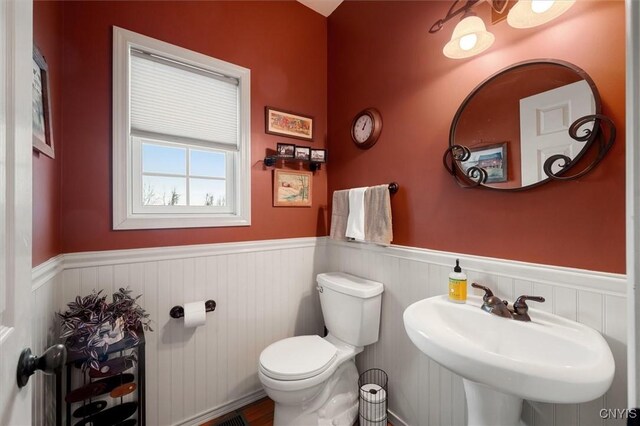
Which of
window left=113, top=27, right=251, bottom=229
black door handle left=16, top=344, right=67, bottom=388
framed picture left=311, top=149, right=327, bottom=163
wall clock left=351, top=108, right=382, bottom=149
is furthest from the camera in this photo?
framed picture left=311, top=149, right=327, bottom=163

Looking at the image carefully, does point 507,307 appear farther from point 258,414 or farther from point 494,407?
point 258,414

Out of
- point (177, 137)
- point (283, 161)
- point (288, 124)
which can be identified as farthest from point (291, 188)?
point (177, 137)

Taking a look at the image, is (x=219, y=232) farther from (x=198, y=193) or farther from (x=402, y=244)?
(x=402, y=244)

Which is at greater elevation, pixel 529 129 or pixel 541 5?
pixel 541 5

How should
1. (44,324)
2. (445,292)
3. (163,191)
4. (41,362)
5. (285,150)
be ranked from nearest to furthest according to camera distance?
(41,362) < (44,324) < (445,292) < (163,191) < (285,150)

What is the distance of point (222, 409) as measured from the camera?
1.64m

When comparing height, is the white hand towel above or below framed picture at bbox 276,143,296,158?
below

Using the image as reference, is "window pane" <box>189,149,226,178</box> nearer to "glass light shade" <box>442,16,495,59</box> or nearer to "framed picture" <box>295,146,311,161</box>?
"framed picture" <box>295,146,311,161</box>

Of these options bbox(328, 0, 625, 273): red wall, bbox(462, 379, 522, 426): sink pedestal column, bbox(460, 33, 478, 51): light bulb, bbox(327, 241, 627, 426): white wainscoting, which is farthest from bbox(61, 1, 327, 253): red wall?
bbox(462, 379, 522, 426): sink pedestal column

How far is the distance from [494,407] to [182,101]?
2115 mm

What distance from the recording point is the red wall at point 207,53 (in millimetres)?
1262

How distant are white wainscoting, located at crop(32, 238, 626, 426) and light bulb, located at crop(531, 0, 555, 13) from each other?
94 centimetres

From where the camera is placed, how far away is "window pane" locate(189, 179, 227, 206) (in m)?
1.67

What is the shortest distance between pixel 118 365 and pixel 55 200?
77 centimetres
